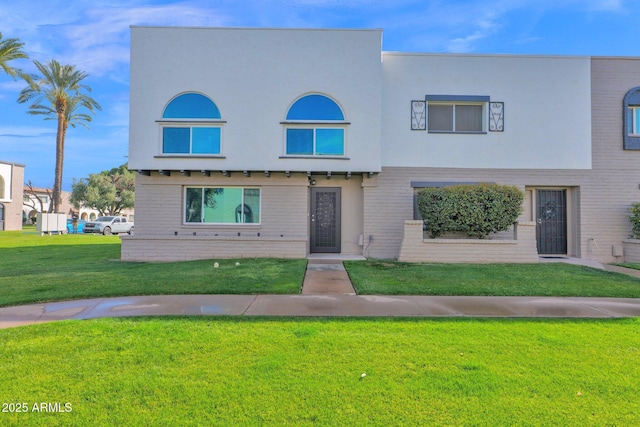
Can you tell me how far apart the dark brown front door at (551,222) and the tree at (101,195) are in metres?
41.0

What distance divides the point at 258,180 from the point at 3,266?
26.2 ft

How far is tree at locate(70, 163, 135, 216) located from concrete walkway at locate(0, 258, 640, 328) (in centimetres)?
3978

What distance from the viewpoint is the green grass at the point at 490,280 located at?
281 inches

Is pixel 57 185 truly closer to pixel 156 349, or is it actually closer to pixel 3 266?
pixel 3 266

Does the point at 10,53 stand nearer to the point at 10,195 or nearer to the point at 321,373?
the point at 10,195

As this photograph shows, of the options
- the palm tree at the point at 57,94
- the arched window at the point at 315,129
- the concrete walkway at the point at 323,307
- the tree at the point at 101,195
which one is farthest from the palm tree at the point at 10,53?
the concrete walkway at the point at 323,307

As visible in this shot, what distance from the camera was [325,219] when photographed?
13.4 m

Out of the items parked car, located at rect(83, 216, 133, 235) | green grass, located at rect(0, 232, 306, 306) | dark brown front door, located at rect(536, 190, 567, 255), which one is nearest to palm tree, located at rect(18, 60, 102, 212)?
parked car, located at rect(83, 216, 133, 235)

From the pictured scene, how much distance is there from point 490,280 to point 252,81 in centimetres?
984

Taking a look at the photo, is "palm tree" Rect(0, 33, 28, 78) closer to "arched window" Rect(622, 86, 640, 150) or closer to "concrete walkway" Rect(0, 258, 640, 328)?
"concrete walkway" Rect(0, 258, 640, 328)

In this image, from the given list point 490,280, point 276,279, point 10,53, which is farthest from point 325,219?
point 10,53

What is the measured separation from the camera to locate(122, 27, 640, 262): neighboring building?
1244cm

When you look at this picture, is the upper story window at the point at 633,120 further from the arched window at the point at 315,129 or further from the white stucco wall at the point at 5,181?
the white stucco wall at the point at 5,181

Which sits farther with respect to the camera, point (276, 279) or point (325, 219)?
point (325, 219)
